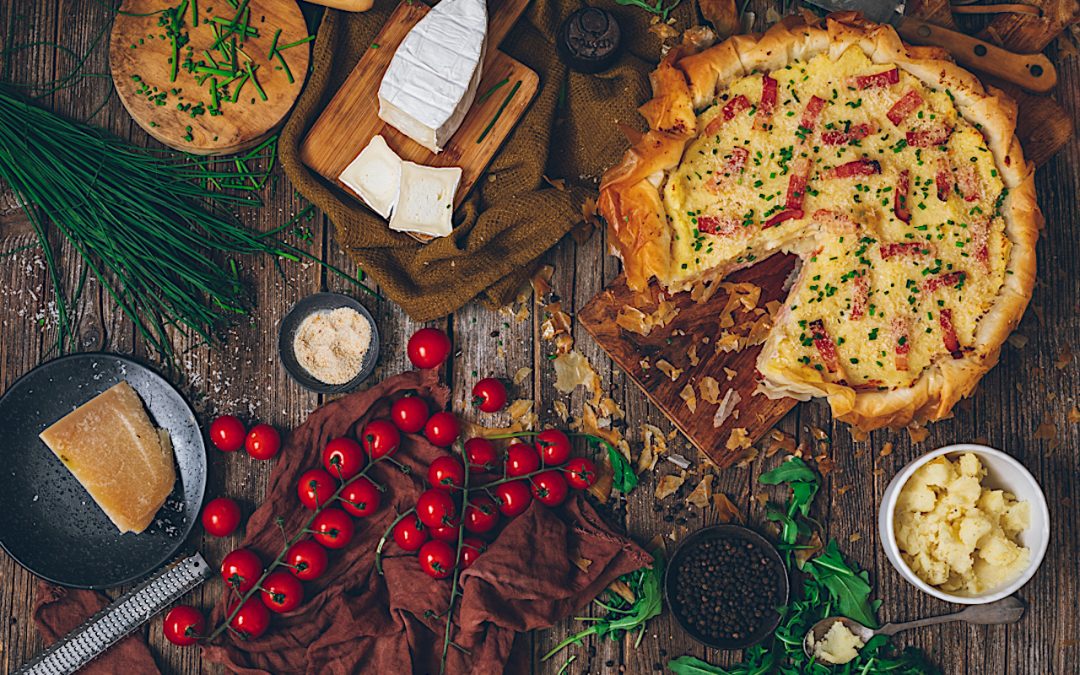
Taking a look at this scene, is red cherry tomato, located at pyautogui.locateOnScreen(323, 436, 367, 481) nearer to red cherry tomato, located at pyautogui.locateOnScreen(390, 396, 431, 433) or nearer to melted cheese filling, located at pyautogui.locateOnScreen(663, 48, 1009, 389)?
red cherry tomato, located at pyautogui.locateOnScreen(390, 396, 431, 433)

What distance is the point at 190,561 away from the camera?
11.3ft

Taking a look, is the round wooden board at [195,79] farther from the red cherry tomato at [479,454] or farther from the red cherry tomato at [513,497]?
the red cherry tomato at [513,497]

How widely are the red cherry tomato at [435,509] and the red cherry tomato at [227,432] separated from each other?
76 centimetres

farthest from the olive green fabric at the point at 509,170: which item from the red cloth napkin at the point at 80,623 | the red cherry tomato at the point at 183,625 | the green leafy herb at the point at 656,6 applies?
the red cloth napkin at the point at 80,623

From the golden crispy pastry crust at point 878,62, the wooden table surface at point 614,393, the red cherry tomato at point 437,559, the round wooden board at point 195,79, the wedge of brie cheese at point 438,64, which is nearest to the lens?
the golden crispy pastry crust at point 878,62

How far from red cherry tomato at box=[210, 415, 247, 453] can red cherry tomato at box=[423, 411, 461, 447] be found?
728 mm

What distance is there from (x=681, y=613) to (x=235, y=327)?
2059 millimetres

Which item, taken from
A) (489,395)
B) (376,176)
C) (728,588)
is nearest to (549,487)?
(489,395)

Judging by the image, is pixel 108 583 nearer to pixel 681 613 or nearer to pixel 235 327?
pixel 235 327

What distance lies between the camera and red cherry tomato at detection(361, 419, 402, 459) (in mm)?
3414

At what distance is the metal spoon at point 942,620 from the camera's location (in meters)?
3.37

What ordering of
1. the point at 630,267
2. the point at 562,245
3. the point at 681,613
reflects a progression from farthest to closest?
the point at 562,245 → the point at 681,613 → the point at 630,267

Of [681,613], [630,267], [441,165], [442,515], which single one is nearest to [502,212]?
[441,165]

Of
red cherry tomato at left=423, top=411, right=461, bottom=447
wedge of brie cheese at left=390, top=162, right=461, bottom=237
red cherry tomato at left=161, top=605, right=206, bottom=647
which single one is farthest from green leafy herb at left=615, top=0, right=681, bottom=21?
red cherry tomato at left=161, top=605, right=206, bottom=647
